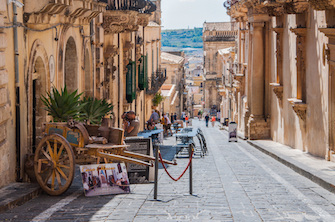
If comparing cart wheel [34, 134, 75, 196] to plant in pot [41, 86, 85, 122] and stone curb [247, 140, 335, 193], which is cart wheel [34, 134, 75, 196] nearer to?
plant in pot [41, 86, 85, 122]

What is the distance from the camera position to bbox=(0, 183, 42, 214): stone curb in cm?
710

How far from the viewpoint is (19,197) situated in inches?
297

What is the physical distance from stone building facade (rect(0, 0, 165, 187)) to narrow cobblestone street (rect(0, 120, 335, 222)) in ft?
4.33

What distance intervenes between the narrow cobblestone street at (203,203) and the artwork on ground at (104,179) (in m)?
0.16

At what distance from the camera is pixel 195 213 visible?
24.1 ft

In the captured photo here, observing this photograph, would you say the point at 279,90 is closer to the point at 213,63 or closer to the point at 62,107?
the point at 62,107

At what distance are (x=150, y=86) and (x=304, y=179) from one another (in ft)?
85.9

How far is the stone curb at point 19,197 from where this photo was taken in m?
7.10

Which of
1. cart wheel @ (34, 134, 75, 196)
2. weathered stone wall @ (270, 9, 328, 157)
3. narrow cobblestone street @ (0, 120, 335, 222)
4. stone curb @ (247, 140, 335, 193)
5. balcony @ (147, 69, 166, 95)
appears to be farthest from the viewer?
balcony @ (147, 69, 166, 95)

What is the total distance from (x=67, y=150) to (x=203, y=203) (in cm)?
233

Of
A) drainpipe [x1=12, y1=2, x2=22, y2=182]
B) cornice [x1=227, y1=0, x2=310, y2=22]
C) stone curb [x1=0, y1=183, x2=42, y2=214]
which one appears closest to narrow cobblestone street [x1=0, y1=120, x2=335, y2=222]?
stone curb [x1=0, y1=183, x2=42, y2=214]

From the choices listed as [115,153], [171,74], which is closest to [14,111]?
[115,153]

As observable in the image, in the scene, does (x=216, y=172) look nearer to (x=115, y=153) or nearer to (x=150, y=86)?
(x=115, y=153)

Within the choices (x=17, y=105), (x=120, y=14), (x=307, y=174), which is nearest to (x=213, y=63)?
(x=120, y=14)
